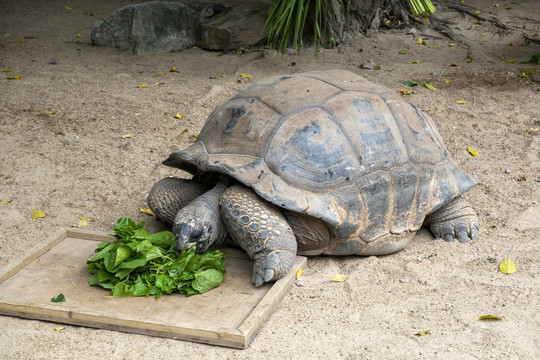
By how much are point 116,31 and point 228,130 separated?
459cm

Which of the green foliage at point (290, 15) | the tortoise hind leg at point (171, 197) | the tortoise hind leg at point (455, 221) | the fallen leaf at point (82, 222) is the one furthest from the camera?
the green foliage at point (290, 15)

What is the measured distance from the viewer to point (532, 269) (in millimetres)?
3219

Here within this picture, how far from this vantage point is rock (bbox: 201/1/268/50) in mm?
7223

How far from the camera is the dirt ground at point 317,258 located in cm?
268

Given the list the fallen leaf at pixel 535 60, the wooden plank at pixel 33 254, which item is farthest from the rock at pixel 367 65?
the wooden plank at pixel 33 254

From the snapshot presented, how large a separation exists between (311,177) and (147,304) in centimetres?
103

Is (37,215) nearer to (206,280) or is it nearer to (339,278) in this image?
(206,280)

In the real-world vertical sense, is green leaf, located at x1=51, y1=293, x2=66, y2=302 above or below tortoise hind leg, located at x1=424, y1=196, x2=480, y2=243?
below

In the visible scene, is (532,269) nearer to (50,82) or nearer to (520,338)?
(520,338)

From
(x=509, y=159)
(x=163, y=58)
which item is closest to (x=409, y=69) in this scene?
(x=509, y=159)

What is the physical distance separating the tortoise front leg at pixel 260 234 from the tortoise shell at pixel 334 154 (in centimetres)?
10

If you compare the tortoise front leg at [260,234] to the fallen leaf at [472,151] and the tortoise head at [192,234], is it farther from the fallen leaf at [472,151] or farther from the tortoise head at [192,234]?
the fallen leaf at [472,151]

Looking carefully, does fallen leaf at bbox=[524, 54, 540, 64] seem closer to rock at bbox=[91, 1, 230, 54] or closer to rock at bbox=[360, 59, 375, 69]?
rock at bbox=[360, 59, 375, 69]

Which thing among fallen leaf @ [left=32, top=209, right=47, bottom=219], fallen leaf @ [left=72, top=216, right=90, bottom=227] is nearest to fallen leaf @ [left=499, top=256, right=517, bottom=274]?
fallen leaf @ [left=72, top=216, right=90, bottom=227]
